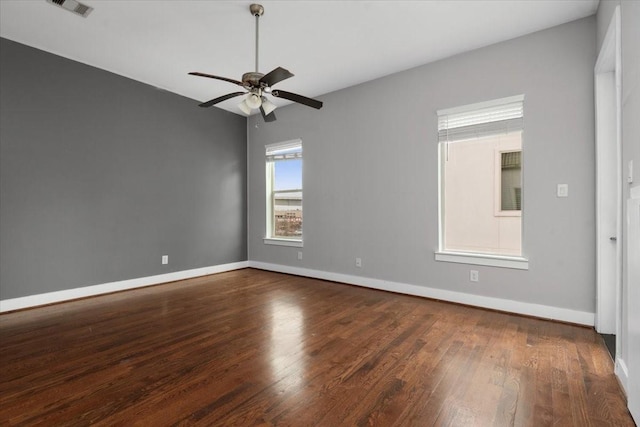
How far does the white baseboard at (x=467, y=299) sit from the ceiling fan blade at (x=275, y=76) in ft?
9.32

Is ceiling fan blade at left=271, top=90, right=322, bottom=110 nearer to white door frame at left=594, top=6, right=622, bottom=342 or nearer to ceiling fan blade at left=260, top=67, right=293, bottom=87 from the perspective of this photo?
ceiling fan blade at left=260, top=67, right=293, bottom=87

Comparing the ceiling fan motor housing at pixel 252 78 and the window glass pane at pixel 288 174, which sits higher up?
the ceiling fan motor housing at pixel 252 78

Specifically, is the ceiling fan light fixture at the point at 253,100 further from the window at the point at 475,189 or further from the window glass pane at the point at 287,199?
the window glass pane at the point at 287,199

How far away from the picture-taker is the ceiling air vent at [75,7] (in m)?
2.75

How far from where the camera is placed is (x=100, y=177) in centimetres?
405

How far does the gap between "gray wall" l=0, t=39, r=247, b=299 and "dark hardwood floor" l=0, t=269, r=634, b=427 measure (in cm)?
71

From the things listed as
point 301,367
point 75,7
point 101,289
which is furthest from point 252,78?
point 101,289

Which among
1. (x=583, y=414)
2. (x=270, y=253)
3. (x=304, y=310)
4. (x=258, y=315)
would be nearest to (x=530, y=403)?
(x=583, y=414)

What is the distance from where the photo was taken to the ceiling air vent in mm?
2746

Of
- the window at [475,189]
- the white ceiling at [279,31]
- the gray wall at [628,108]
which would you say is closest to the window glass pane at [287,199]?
the white ceiling at [279,31]

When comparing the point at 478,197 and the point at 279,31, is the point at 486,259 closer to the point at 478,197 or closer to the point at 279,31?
the point at 478,197

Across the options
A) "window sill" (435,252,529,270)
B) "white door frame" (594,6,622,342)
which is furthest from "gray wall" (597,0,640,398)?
"window sill" (435,252,529,270)

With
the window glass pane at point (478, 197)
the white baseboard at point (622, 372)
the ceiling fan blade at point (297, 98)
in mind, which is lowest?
the white baseboard at point (622, 372)

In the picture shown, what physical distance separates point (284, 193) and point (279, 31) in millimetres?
2849
